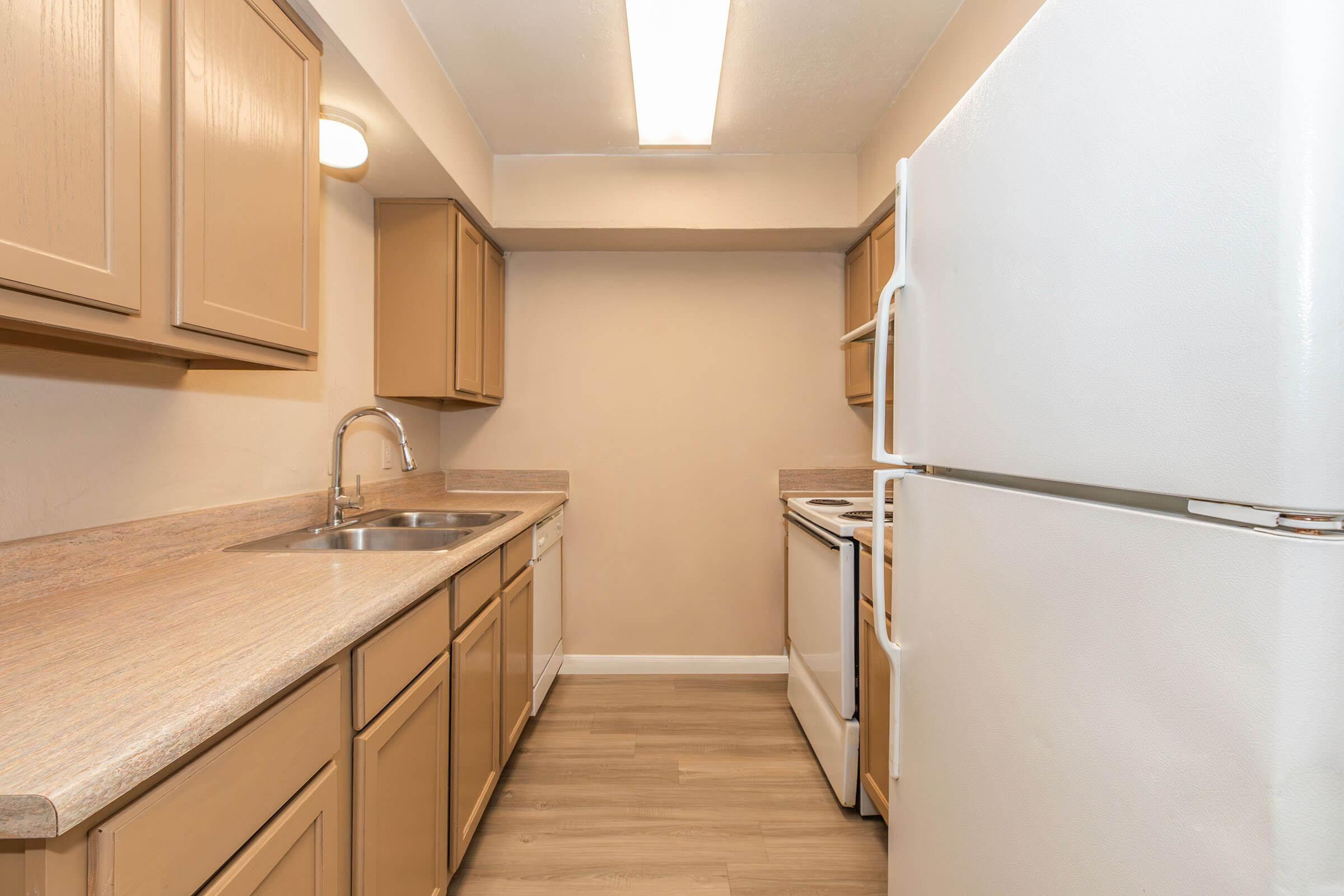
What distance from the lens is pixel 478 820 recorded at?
164 centimetres

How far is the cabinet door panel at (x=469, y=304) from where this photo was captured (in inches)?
95.2

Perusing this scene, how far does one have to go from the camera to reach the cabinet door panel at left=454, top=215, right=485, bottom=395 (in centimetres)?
242

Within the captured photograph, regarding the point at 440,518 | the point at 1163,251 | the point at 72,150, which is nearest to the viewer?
the point at 1163,251

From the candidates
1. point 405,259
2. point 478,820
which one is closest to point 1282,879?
point 478,820

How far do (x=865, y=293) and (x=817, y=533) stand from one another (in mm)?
1219

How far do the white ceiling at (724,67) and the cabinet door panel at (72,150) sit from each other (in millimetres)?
1199

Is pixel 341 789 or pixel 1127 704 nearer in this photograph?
pixel 1127 704

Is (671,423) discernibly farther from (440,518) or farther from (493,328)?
(440,518)

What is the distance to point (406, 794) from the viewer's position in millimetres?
1180

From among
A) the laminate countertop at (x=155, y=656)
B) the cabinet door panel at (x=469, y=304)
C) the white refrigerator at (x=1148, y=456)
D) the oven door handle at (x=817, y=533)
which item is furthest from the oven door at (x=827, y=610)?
the cabinet door panel at (x=469, y=304)

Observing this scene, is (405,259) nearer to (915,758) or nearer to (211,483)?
(211,483)

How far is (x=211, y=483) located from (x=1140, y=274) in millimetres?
1849

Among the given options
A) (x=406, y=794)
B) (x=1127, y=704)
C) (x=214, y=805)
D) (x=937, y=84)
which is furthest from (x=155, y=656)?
(x=937, y=84)

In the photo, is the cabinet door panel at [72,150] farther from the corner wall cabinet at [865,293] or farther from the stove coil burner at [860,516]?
the corner wall cabinet at [865,293]
